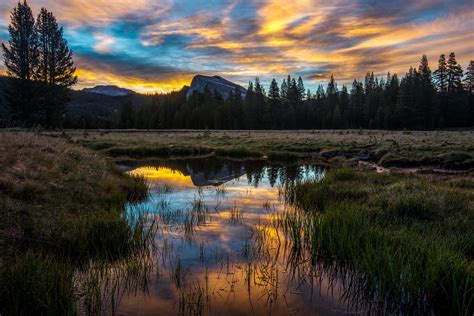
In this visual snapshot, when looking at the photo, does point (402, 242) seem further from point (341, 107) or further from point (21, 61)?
point (341, 107)

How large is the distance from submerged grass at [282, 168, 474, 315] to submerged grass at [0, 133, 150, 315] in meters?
4.29

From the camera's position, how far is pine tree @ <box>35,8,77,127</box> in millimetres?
45000

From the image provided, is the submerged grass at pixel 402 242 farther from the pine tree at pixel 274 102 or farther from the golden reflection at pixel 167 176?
the pine tree at pixel 274 102

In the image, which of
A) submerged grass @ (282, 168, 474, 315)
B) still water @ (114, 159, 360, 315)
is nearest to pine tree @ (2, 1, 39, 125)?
still water @ (114, 159, 360, 315)

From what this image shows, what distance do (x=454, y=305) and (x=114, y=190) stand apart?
10.8 m

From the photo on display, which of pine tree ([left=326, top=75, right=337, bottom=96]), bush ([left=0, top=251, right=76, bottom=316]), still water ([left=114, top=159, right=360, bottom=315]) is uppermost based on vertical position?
pine tree ([left=326, top=75, right=337, bottom=96])

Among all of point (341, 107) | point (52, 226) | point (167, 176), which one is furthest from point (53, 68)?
point (341, 107)

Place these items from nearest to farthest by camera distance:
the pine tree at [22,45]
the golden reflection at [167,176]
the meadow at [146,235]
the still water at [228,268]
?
the meadow at [146,235], the still water at [228,268], the golden reflection at [167,176], the pine tree at [22,45]

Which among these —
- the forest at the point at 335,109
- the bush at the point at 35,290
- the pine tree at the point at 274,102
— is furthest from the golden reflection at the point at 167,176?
the pine tree at the point at 274,102

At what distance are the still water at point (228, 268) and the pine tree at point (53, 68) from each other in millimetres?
40653

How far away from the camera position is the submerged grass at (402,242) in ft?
16.3

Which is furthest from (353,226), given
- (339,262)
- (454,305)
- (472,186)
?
(472,186)

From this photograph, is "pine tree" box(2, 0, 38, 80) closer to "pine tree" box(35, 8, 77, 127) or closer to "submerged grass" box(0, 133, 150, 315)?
"pine tree" box(35, 8, 77, 127)

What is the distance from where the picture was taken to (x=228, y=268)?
6484 millimetres
